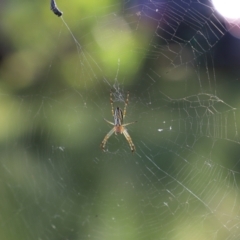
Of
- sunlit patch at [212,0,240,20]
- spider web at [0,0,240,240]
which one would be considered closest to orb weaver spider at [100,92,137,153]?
spider web at [0,0,240,240]

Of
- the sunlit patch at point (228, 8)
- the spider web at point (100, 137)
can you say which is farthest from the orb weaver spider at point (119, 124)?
the sunlit patch at point (228, 8)

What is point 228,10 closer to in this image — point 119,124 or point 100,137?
point 119,124

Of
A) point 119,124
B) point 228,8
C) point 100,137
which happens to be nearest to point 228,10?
point 228,8

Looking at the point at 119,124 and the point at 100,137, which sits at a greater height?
the point at 100,137

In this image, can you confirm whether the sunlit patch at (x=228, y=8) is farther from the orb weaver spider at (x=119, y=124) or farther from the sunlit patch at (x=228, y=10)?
the orb weaver spider at (x=119, y=124)

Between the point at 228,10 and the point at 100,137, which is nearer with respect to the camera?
the point at 228,10

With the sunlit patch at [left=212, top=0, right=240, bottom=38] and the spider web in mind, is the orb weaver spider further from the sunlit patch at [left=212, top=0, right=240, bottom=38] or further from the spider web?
the sunlit patch at [left=212, top=0, right=240, bottom=38]

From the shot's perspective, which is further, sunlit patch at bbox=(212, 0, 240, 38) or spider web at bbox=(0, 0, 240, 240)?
spider web at bbox=(0, 0, 240, 240)

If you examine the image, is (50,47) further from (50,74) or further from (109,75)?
(109,75)
